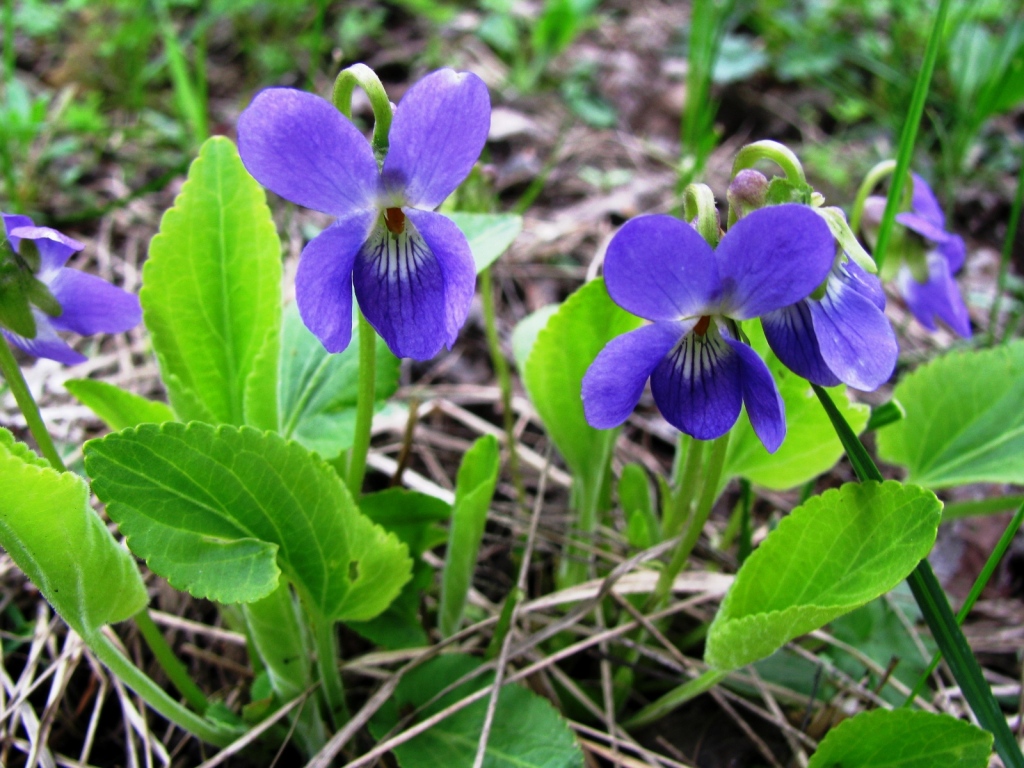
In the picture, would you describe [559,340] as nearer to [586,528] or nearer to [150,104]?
[586,528]

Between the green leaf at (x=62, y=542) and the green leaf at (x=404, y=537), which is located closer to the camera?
the green leaf at (x=62, y=542)

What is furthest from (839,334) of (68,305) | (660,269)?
(68,305)

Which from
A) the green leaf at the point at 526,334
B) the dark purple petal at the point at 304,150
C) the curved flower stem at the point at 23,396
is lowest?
the green leaf at the point at 526,334

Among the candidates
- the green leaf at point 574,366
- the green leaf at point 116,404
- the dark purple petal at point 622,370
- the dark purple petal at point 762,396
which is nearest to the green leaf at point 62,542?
the green leaf at point 116,404

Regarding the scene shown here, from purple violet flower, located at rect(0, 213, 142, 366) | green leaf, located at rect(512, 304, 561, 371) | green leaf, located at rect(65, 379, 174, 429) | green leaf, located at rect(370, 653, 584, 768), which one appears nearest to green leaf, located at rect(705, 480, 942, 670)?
green leaf, located at rect(370, 653, 584, 768)

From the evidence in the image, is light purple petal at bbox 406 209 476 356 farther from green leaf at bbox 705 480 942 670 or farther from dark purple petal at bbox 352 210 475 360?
green leaf at bbox 705 480 942 670

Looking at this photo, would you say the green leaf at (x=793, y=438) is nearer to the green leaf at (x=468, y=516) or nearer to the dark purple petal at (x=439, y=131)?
the green leaf at (x=468, y=516)

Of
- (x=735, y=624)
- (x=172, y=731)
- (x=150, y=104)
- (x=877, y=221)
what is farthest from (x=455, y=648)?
(x=150, y=104)
